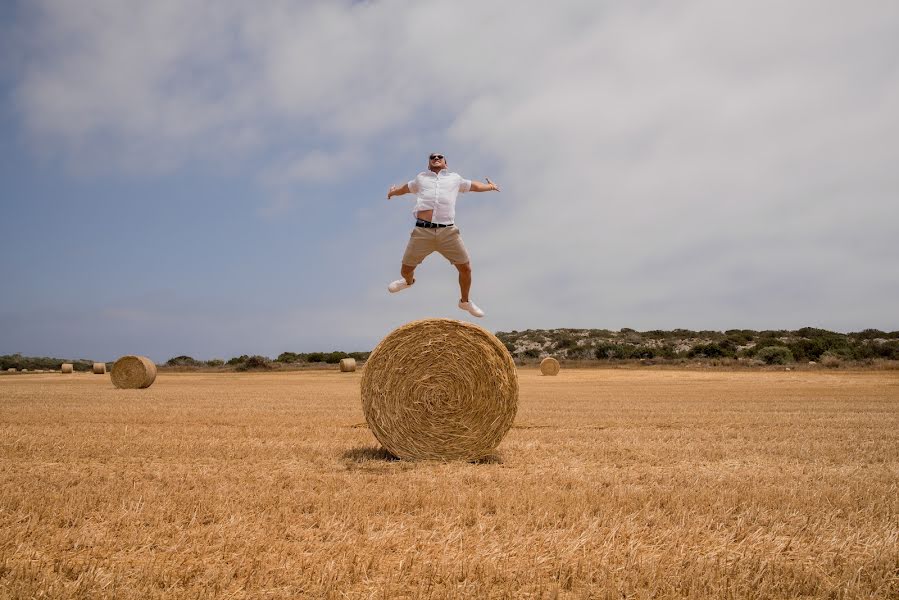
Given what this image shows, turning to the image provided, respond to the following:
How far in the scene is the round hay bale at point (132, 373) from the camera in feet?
76.0

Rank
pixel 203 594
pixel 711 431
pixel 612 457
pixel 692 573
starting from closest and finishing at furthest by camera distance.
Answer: pixel 203 594 < pixel 692 573 < pixel 612 457 < pixel 711 431

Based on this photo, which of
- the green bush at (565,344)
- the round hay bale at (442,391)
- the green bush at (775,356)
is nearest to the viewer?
the round hay bale at (442,391)

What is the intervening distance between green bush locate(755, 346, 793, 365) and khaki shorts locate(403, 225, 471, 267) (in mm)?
41311

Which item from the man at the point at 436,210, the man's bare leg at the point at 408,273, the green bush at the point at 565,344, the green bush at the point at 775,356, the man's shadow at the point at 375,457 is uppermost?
the man at the point at 436,210

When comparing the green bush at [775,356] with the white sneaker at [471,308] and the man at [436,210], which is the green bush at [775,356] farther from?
the man at [436,210]

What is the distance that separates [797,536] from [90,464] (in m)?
6.87

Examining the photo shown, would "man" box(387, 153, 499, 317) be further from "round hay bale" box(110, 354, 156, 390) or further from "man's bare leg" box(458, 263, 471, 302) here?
"round hay bale" box(110, 354, 156, 390)

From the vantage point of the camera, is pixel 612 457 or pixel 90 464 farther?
pixel 612 457

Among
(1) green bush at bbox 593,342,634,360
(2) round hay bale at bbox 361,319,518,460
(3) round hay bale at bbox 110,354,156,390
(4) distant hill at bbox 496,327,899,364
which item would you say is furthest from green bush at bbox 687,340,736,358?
(2) round hay bale at bbox 361,319,518,460

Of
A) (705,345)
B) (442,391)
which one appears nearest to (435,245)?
(442,391)

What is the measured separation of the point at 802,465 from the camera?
7.39m

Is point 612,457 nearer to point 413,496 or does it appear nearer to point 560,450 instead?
point 560,450

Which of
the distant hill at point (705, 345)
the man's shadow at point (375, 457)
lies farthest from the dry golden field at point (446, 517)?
the distant hill at point (705, 345)

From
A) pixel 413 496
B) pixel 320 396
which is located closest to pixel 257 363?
pixel 320 396
